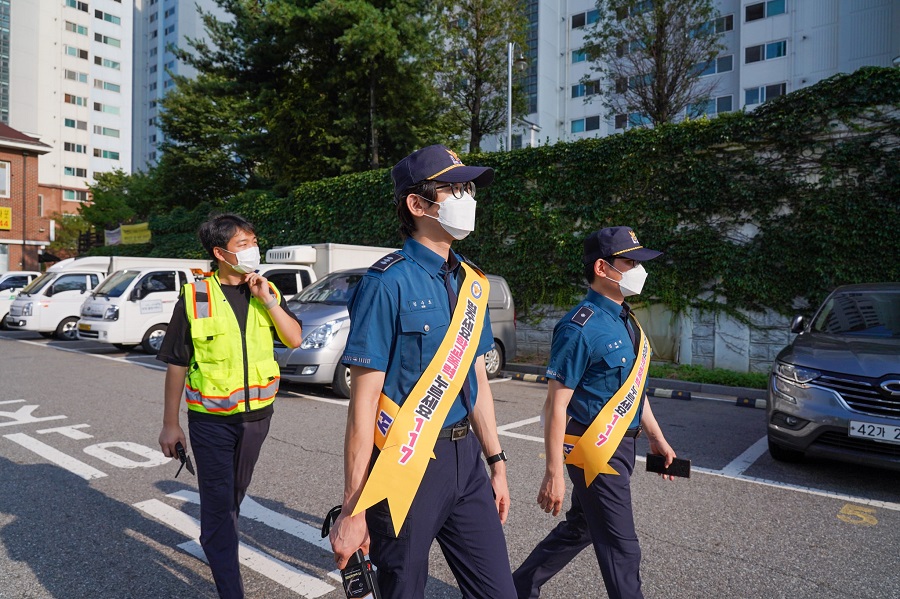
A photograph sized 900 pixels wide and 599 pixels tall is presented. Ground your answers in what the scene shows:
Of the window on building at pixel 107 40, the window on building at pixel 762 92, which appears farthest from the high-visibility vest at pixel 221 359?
the window on building at pixel 107 40

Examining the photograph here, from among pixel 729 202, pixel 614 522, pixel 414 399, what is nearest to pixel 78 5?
pixel 729 202

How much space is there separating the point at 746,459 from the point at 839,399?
3.85 ft

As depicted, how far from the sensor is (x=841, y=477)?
520 centimetres

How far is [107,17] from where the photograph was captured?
73.1m

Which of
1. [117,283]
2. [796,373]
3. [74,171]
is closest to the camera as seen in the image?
[796,373]

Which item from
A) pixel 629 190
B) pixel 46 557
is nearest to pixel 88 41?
pixel 629 190

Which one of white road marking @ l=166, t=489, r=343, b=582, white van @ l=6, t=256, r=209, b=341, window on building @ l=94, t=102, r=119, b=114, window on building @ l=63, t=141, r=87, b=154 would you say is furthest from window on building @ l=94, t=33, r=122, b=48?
white road marking @ l=166, t=489, r=343, b=582

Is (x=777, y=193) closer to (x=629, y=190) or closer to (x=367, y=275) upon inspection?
(x=629, y=190)

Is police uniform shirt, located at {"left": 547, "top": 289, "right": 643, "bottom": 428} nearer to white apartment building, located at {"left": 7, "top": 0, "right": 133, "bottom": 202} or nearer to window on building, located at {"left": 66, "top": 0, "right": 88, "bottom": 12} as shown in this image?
white apartment building, located at {"left": 7, "top": 0, "right": 133, "bottom": 202}

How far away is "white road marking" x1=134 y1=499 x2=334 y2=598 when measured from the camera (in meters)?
3.19

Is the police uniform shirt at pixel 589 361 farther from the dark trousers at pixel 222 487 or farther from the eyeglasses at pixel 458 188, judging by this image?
the dark trousers at pixel 222 487

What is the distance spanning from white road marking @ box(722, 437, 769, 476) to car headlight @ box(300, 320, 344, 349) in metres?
4.94

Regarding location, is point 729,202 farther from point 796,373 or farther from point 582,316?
point 582,316

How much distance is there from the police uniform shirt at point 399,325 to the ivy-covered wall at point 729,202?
10082mm
